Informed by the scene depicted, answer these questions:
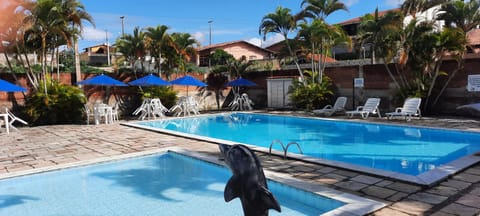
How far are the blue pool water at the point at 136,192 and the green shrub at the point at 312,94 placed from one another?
906 cm

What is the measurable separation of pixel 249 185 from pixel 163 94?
1335 cm

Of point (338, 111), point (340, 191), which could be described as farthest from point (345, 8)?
point (340, 191)

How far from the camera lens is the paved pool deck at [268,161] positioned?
12.3ft

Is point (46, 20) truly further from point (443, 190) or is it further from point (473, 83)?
point (473, 83)

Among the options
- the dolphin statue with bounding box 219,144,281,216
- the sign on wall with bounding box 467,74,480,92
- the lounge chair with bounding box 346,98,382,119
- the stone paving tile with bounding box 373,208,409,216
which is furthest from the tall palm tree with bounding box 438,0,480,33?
the dolphin statue with bounding box 219,144,281,216

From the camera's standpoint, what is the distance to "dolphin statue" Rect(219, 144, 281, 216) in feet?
8.02

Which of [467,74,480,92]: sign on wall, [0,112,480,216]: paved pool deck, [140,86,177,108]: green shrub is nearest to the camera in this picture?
[0,112,480,216]: paved pool deck

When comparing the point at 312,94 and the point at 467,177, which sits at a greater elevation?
the point at 312,94

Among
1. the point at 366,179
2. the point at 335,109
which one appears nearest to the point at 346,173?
the point at 366,179

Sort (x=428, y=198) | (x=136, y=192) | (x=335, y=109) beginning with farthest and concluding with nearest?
1. (x=335, y=109)
2. (x=136, y=192)
3. (x=428, y=198)

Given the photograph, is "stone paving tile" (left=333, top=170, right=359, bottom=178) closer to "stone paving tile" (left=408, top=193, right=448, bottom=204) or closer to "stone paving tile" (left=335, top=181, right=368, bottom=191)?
"stone paving tile" (left=335, top=181, right=368, bottom=191)

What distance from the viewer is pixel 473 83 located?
11.3 metres

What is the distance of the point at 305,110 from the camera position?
1463 cm

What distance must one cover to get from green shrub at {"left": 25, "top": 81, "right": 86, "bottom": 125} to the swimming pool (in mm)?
2589
